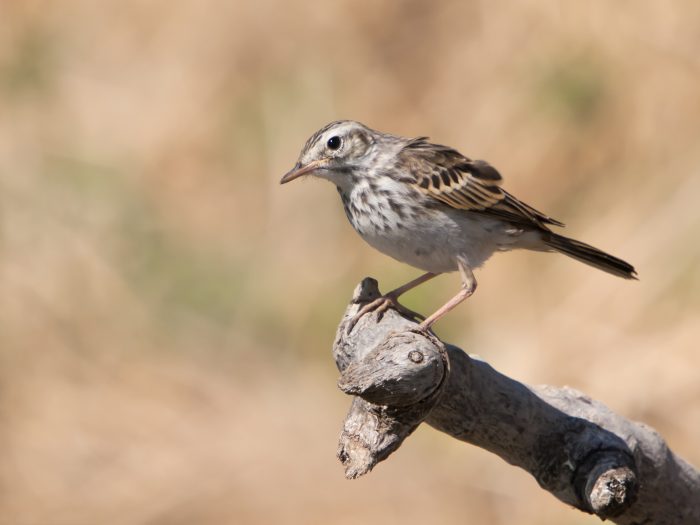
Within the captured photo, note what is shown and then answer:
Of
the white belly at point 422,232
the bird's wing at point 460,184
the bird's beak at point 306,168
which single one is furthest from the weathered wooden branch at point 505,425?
the bird's beak at point 306,168

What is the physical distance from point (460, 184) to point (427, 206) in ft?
0.95

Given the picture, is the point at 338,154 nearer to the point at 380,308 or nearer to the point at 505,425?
the point at 380,308

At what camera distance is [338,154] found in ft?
19.3

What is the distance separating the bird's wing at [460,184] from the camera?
226 inches

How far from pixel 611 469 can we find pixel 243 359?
5.91 meters

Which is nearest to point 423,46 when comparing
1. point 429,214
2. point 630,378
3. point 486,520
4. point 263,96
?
point 263,96

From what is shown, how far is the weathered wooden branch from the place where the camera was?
3.80 metres

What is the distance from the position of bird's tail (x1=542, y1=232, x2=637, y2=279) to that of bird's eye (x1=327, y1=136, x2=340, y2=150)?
1.11m

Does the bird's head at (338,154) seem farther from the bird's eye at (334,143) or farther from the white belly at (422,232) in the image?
the white belly at (422,232)

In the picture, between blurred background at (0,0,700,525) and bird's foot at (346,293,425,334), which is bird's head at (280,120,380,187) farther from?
blurred background at (0,0,700,525)

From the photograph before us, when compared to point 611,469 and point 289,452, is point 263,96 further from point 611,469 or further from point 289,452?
point 611,469

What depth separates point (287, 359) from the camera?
9.80 meters

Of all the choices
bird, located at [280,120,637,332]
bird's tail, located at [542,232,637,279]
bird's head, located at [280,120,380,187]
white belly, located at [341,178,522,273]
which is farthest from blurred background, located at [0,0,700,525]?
bird's head, located at [280,120,380,187]

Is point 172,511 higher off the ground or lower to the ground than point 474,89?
lower
